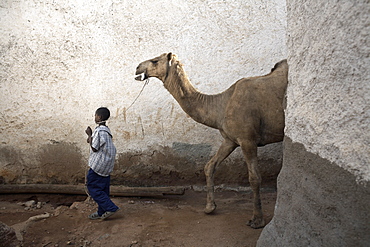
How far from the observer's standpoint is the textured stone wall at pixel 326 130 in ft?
4.95

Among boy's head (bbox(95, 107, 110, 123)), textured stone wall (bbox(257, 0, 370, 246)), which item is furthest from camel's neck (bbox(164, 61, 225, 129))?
textured stone wall (bbox(257, 0, 370, 246))

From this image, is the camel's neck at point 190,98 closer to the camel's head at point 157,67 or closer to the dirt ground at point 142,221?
the camel's head at point 157,67

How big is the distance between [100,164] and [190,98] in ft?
4.43

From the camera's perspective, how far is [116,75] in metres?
5.42

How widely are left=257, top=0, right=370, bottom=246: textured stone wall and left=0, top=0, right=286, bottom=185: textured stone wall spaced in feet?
10.3

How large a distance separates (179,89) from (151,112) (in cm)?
136

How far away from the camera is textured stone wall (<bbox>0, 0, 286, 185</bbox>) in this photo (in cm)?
524

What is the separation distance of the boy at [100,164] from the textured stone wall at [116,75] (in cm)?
140

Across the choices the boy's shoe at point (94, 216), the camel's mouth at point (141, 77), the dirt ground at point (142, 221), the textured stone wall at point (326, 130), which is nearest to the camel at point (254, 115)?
the dirt ground at point (142, 221)

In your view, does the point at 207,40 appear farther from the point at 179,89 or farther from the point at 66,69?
the point at 66,69

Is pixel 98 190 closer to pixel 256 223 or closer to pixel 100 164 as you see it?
pixel 100 164

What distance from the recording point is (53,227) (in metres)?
3.86

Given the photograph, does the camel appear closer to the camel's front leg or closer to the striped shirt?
the camel's front leg

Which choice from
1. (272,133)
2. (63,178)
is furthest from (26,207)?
(272,133)
